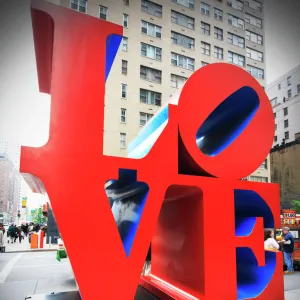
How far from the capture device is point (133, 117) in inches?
1216

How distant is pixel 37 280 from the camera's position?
10641 millimetres

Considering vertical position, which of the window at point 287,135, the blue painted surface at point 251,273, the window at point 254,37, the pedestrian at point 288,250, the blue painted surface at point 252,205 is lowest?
the pedestrian at point 288,250

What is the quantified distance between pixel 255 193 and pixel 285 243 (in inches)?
269

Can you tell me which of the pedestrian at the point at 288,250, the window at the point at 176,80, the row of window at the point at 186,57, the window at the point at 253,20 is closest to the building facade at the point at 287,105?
the row of window at the point at 186,57

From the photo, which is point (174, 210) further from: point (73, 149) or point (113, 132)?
point (113, 132)

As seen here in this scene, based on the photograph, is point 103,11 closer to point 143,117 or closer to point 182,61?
point 182,61

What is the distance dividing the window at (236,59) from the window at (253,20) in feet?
17.5

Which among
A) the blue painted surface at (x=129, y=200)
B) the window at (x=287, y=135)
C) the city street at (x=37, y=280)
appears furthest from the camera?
the window at (x=287, y=135)

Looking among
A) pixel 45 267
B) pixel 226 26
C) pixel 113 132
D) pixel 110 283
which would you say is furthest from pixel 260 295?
pixel 226 26

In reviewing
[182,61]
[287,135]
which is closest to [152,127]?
[182,61]

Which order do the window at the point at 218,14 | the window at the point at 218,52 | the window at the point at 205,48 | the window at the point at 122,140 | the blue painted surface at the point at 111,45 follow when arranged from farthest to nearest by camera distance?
1. the window at the point at 218,14
2. the window at the point at 218,52
3. the window at the point at 205,48
4. the window at the point at 122,140
5. the blue painted surface at the point at 111,45

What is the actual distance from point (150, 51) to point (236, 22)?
553 inches

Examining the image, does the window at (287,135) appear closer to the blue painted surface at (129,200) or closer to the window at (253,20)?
the window at (253,20)

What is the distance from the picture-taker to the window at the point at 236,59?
3916 cm
